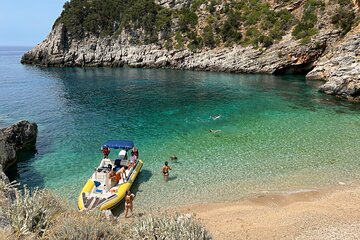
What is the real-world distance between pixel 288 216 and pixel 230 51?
176 feet

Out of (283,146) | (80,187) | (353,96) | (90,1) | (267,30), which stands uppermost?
(90,1)

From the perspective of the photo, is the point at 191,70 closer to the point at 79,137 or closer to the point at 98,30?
the point at 98,30

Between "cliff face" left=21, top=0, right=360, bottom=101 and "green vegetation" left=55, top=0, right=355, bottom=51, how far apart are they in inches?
12.0

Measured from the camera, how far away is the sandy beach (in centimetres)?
1269

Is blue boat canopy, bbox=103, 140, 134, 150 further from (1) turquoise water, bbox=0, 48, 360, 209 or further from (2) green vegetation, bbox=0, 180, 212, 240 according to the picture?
(2) green vegetation, bbox=0, 180, 212, 240

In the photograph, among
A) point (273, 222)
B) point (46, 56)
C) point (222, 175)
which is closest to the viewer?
point (273, 222)

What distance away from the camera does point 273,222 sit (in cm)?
1374

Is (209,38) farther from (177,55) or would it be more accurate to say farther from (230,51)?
(177,55)

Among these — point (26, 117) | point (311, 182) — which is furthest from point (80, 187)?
point (26, 117)

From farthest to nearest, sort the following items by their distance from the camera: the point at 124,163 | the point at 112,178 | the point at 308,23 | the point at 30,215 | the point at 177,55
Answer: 1. the point at 177,55
2. the point at 308,23
3. the point at 124,163
4. the point at 112,178
5. the point at 30,215

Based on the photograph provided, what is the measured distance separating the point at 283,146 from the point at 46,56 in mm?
77514

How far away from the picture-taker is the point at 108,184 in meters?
16.9

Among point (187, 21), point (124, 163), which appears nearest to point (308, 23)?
point (187, 21)

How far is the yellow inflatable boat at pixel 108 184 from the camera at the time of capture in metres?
15.5
